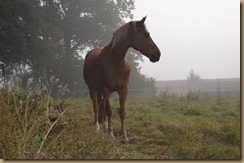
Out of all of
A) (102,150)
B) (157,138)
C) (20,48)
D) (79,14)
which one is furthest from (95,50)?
(102,150)

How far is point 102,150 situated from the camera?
2.53 m

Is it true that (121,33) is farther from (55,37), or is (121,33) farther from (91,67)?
(55,37)

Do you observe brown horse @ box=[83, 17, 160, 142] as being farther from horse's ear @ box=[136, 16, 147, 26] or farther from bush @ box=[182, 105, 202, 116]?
bush @ box=[182, 105, 202, 116]

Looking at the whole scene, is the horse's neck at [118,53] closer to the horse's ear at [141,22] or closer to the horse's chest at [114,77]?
the horse's chest at [114,77]

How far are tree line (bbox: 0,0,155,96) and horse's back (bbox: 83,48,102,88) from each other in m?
0.10

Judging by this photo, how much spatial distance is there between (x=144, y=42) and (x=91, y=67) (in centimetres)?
129

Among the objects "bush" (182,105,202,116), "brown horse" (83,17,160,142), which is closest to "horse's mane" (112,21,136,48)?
"brown horse" (83,17,160,142)

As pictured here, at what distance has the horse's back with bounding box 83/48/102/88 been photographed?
14.3 ft

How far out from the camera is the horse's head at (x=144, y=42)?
3375mm

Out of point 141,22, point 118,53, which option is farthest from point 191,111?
point 141,22

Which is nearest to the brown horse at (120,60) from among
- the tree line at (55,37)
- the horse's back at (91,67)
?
the horse's back at (91,67)

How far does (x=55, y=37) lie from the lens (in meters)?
4.21

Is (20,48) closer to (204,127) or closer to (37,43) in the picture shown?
(37,43)

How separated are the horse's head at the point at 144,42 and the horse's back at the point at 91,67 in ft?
3.21
